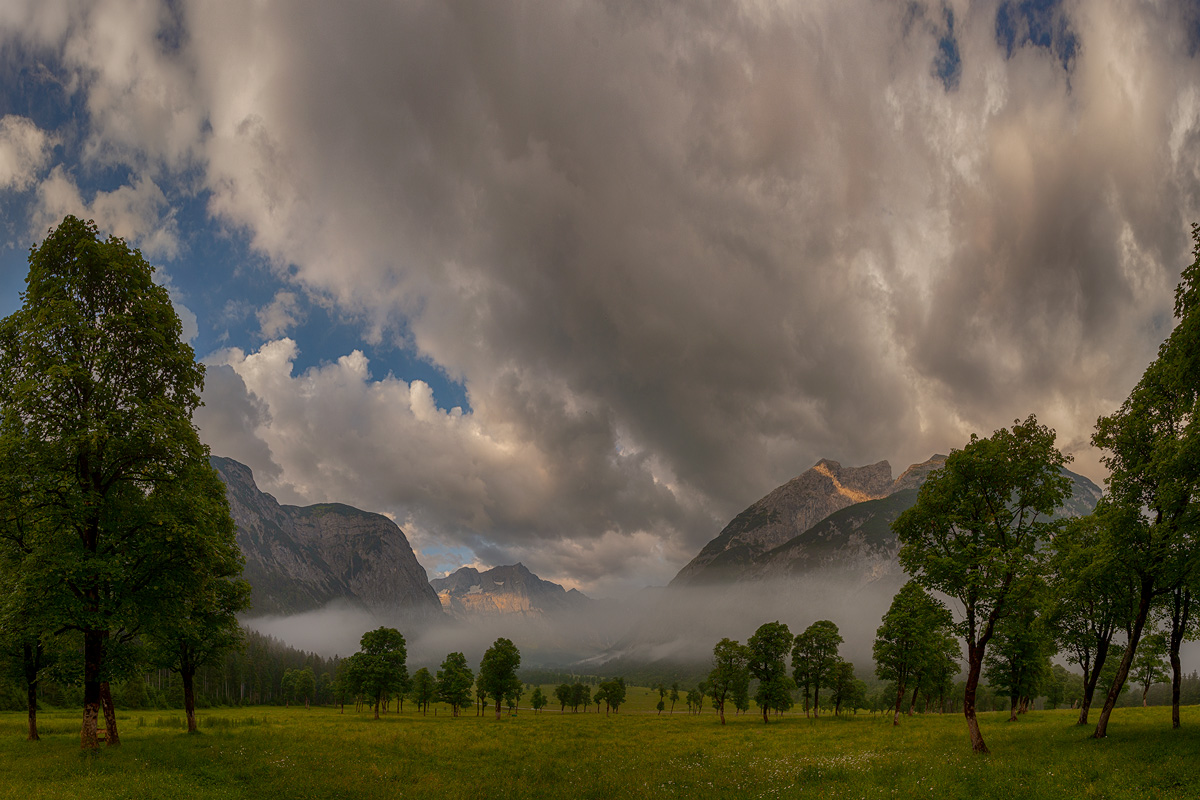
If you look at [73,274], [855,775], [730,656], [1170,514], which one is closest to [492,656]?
[730,656]

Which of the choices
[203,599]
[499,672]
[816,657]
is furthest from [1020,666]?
[499,672]

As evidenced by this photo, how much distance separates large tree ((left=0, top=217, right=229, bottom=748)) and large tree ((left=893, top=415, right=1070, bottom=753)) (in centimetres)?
3512

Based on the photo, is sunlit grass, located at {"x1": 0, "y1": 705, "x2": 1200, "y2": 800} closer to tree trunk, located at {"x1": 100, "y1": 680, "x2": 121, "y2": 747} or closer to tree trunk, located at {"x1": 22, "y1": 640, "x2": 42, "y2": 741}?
tree trunk, located at {"x1": 100, "y1": 680, "x2": 121, "y2": 747}

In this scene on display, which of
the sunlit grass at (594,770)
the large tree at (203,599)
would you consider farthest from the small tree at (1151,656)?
the large tree at (203,599)

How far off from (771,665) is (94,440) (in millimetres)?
88431

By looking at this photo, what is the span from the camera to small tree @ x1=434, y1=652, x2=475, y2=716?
94438 mm

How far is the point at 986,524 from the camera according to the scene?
24.2m

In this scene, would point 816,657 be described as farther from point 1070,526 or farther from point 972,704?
point 1070,526

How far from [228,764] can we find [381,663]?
63.5 m

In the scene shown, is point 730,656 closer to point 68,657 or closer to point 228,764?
point 228,764

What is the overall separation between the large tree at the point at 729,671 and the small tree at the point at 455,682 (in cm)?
4899

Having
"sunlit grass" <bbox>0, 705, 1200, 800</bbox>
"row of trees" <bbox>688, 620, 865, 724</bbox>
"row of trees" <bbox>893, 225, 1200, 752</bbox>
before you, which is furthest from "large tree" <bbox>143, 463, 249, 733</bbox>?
"row of trees" <bbox>688, 620, 865, 724</bbox>

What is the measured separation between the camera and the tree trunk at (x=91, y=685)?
1992 centimetres

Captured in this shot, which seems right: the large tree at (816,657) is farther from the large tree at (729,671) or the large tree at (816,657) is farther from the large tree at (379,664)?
the large tree at (379,664)
